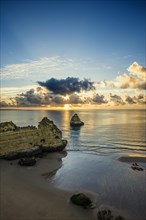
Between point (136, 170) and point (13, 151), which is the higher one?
point (13, 151)

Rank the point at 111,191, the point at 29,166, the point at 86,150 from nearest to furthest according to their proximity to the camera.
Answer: the point at 111,191 < the point at 29,166 < the point at 86,150

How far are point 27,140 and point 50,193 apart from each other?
24.6 metres

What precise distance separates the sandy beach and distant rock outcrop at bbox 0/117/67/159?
150 inches

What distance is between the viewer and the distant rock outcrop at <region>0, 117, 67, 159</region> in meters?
53.8

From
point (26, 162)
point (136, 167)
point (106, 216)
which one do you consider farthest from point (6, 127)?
point (106, 216)

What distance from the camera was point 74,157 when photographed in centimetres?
6181

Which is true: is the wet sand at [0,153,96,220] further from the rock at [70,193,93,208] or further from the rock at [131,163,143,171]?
the rock at [131,163,143,171]

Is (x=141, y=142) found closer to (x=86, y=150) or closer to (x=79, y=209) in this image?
(x=86, y=150)

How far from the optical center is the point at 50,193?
35625 millimetres

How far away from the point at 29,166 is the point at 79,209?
22.1m

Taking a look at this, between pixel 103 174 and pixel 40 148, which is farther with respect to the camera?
pixel 40 148

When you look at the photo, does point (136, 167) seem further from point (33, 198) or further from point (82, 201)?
point (33, 198)

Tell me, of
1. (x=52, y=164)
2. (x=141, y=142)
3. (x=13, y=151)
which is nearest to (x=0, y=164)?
(x=13, y=151)

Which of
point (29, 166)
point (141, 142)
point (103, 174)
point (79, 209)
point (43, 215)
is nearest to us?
point (43, 215)
